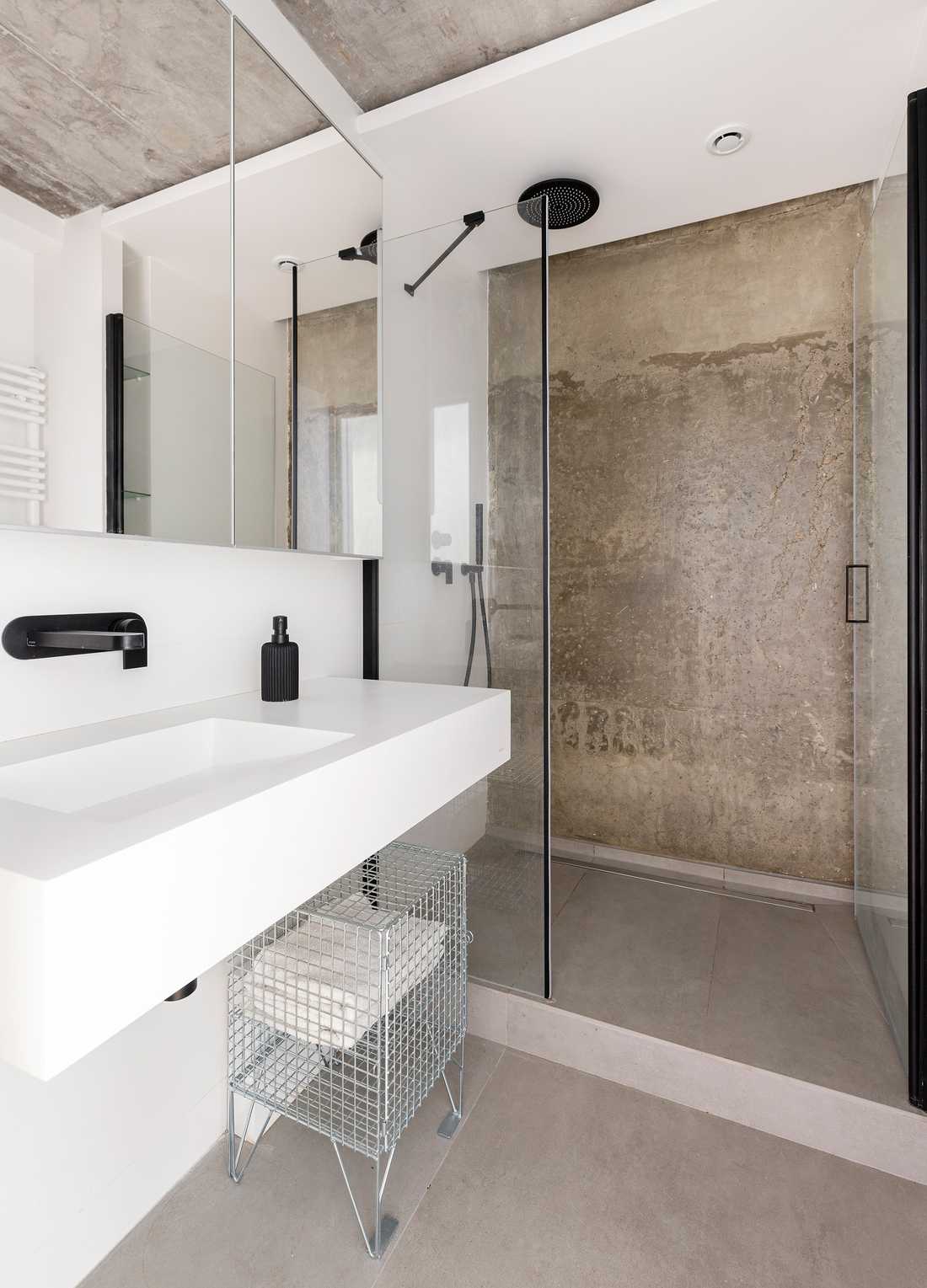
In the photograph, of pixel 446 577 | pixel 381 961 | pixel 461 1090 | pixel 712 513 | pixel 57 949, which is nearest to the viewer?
pixel 57 949

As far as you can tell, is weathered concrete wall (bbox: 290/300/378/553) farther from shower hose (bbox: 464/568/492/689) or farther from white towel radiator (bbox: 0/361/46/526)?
white towel radiator (bbox: 0/361/46/526)

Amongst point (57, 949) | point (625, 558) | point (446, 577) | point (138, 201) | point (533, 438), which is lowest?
point (57, 949)

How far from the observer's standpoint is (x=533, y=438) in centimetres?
178

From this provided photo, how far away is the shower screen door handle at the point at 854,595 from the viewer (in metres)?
2.27

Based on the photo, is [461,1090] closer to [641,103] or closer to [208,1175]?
[208,1175]

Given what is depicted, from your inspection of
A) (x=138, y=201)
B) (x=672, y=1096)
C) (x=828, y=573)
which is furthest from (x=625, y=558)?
(x=138, y=201)

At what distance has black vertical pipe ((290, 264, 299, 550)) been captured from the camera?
1515mm

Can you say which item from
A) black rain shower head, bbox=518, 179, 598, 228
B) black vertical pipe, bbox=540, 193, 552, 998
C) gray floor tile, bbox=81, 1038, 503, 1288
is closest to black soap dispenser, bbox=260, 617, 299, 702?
black vertical pipe, bbox=540, 193, 552, 998

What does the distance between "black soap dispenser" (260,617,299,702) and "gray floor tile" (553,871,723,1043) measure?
1.18 meters

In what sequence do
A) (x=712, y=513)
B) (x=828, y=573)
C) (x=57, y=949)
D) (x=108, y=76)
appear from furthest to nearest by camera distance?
1. (x=712, y=513)
2. (x=828, y=573)
3. (x=108, y=76)
4. (x=57, y=949)

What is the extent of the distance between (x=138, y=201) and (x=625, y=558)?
2109mm

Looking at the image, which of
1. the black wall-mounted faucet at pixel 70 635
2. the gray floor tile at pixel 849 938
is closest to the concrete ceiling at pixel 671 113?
the black wall-mounted faucet at pixel 70 635

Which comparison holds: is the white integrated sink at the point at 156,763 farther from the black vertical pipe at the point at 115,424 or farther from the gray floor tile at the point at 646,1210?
the gray floor tile at the point at 646,1210

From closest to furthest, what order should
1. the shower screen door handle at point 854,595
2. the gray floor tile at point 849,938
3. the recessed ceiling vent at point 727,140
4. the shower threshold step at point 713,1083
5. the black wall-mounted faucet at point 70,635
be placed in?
1. the black wall-mounted faucet at point 70,635
2. the shower threshold step at point 713,1083
3. the recessed ceiling vent at point 727,140
4. the gray floor tile at point 849,938
5. the shower screen door handle at point 854,595
